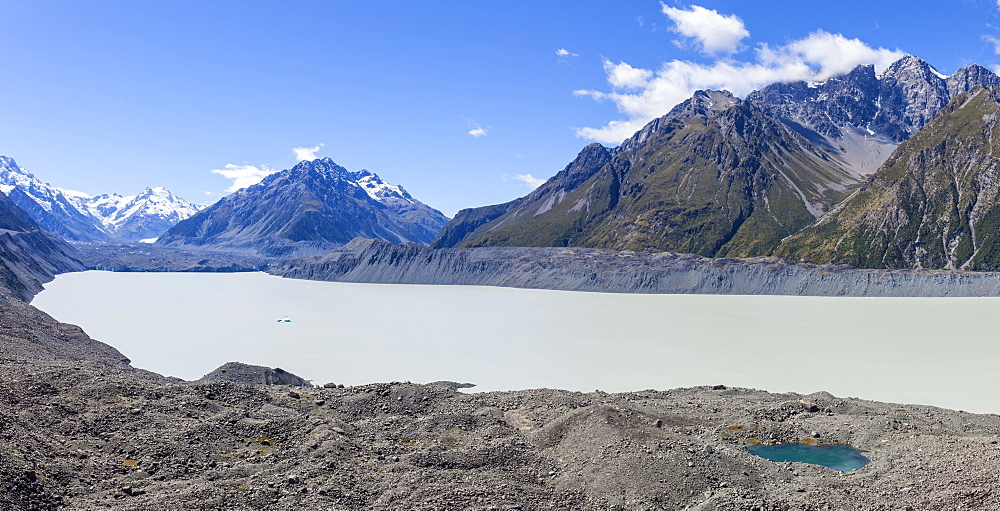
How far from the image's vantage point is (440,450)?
→ 2434 cm

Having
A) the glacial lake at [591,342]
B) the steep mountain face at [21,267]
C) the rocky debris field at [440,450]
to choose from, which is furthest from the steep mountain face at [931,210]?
the steep mountain face at [21,267]

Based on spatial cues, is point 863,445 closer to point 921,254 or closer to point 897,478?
point 897,478

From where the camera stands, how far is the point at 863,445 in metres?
26.5

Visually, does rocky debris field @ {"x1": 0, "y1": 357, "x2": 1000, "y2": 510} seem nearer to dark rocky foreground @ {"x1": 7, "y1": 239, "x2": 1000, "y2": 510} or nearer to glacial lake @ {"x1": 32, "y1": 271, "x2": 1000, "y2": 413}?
dark rocky foreground @ {"x1": 7, "y1": 239, "x2": 1000, "y2": 510}

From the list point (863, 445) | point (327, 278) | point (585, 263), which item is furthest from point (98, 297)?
point (863, 445)

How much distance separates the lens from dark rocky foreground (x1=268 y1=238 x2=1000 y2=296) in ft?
415

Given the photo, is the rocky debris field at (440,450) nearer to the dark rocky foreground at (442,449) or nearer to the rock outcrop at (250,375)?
the dark rocky foreground at (442,449)

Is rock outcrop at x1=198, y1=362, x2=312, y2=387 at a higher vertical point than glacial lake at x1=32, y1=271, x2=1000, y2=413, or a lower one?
lower

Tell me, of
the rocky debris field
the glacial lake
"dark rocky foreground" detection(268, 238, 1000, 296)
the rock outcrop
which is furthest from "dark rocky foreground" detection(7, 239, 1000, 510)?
"dark rocky foreground" detection(268, 238, 1000, 296)

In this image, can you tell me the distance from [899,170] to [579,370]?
19306cm

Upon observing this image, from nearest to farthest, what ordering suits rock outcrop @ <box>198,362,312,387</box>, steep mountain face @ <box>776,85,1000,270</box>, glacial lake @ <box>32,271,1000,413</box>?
rock outcrop @ <box>198,362,312,387</box> < glacial lake @ <box>32,271,1000,413</box> < steep mountain face @ <box>776,85,1000,270</box>

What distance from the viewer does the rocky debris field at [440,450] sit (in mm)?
19547

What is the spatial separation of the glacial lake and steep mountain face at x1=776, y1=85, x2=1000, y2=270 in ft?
188

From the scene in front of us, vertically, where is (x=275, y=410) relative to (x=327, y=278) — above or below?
below
